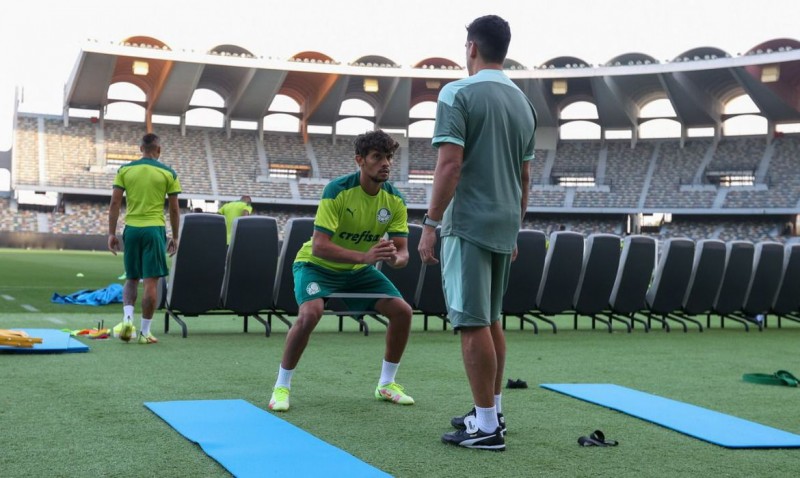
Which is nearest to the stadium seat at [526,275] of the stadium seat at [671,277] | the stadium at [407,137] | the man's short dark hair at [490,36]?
the stadium seat at [671,277]

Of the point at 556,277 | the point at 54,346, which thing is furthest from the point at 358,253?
the point at 556,277

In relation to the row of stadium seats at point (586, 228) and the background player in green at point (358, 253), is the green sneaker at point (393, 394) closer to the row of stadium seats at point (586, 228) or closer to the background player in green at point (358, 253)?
the background player in green at point (358, 253)

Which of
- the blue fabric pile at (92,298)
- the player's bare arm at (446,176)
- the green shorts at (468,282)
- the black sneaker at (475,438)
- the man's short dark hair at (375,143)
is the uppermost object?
the man's short dark hair at (375,143)

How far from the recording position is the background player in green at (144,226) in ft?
23.6

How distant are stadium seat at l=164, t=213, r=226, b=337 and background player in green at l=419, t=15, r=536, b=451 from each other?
180 inches

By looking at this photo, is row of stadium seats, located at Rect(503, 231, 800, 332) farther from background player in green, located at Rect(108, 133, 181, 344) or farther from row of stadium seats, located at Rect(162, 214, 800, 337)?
background player in green, located at Rect(108, 133, 181, 344)

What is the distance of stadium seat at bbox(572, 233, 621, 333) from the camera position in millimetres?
9609

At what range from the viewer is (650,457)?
3.50 meters

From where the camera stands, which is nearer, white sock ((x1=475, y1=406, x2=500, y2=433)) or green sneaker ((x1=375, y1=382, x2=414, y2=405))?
white sock ((x1=475, y1=406, x2=500, y2=433))

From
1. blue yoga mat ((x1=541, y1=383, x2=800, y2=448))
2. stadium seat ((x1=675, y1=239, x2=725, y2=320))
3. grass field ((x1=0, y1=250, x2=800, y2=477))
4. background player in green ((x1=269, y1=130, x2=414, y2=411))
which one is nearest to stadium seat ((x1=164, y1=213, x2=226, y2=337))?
grass field ((x1=0, y1=250, x2=800, y2=477))

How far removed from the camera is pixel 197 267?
8.05m

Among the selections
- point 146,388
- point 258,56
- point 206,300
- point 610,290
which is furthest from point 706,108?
point 146,388

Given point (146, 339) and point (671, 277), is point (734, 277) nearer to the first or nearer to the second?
point (671, 277)

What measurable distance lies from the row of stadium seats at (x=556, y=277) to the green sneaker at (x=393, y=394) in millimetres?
3218
